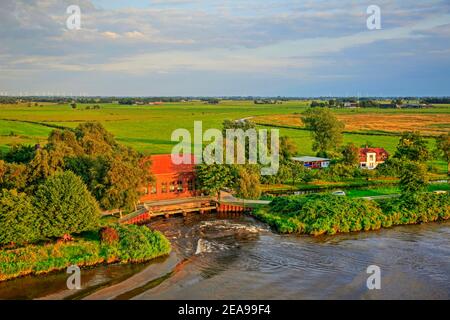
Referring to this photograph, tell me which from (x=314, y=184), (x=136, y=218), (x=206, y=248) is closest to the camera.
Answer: (x=206, y=248)

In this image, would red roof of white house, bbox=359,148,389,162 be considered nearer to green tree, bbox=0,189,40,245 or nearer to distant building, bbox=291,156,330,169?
distant building, bbox=291,156,330,169

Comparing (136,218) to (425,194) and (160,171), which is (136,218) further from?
(425,194)

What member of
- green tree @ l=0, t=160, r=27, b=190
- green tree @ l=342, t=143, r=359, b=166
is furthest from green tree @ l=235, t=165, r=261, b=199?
green tree @ l=342, t=143, r=359, b=166

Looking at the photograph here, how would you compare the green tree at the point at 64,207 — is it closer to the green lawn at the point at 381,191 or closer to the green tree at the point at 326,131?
the green lawn at the point at 381,191

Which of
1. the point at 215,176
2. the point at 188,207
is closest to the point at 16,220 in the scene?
the point at 188,207

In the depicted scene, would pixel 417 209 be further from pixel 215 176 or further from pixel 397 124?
pixel 397 124

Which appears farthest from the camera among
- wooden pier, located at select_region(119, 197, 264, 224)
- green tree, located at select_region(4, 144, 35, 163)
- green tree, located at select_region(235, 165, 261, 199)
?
green tree, located at select_region(4, 144, 35, 163)
